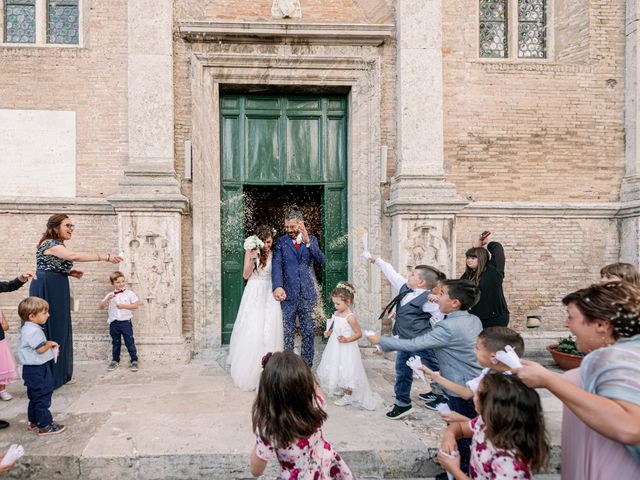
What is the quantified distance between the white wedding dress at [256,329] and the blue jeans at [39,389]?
202cm

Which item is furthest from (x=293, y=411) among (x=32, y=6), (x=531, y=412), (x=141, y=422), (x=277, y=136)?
(x=32, y=6)

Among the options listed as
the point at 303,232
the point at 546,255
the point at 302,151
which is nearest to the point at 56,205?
the point at 302,151

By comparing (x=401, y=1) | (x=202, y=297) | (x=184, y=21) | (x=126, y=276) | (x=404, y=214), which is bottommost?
(x=202, y=297)

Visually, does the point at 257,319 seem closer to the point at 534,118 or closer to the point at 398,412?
the point at 398,412

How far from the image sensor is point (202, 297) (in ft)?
22.6

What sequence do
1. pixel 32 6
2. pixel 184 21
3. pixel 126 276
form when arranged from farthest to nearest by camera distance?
pixel 32 6 → pixel 184 21 → pixel 126 276

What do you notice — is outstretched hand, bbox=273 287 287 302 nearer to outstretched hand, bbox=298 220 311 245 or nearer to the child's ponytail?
outstretched hand, bbox=298 220 311 245

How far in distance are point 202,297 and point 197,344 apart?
747 millimetres

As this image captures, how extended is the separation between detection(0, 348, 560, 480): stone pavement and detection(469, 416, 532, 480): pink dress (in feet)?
4.58

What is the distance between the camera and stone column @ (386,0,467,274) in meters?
6.68

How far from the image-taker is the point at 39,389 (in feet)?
12.8

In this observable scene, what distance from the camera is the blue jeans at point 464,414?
3.07 meters

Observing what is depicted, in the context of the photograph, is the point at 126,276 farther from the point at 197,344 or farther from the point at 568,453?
the point at 568,453

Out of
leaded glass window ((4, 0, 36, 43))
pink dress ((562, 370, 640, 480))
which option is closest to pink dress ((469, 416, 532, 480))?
pink dress ((562, 370, 640, 480))
